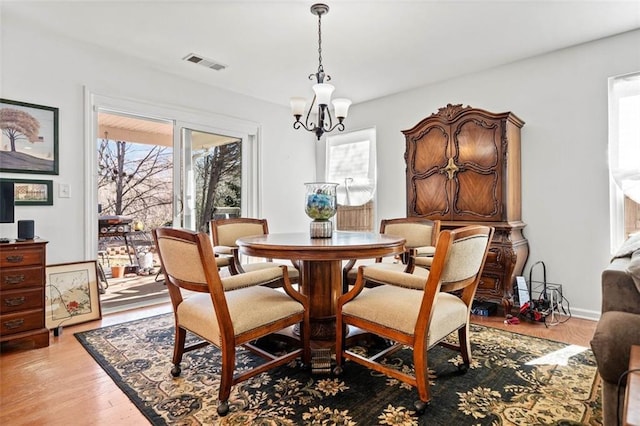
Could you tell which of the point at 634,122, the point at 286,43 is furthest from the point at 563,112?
the point at 286,43

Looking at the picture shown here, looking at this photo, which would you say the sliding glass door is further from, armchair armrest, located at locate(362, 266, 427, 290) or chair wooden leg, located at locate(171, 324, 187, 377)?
armchair armrest, located at locate(362, 266, 427, 290)

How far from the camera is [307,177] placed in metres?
5.30

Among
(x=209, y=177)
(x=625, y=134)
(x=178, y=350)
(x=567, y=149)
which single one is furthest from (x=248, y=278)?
(x=625, y=134)

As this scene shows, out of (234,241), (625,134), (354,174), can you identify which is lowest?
(234,241)

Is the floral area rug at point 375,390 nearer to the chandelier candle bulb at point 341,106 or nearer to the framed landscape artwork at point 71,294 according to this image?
the framed landscape artwork at point 71,294

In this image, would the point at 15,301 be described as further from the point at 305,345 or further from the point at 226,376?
the point at 305,345

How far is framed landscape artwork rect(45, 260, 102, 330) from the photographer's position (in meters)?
2.84

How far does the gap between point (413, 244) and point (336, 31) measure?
1960 mm

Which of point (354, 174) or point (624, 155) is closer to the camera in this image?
point (624, 155)

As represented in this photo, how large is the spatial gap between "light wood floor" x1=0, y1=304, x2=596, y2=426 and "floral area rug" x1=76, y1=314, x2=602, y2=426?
0.07 meters

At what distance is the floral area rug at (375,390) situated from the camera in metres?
1.60

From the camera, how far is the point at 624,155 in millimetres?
2877

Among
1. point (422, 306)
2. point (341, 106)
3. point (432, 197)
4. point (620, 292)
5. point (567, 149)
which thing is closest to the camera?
point (620, 292)

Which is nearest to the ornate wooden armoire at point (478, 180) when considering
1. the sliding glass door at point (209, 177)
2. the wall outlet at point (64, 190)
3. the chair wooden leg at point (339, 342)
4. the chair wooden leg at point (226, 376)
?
the chair wooden leg at point (339, 342)
